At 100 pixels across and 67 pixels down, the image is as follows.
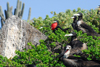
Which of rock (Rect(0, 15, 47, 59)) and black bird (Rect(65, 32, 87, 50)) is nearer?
black bird (Rect(65, 32, 87, 50))

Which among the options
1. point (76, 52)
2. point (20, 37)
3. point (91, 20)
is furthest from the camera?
point (91, 20)

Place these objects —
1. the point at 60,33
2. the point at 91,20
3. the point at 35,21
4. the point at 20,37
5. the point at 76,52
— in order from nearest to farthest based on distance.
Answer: the point at 76,52, the point at 60,33, the point at 20,37, the point at 91,20, the point at 35,21

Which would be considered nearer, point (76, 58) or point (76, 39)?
point (76, 58)

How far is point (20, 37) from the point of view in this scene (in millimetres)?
15039

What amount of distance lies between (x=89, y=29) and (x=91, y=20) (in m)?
4.72

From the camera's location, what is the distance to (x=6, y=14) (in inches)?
771

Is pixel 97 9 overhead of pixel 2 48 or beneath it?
overhead

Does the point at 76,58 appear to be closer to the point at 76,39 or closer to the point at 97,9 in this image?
the point at 76,39

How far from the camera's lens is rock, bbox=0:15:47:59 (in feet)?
48.0

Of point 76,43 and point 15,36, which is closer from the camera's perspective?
point 76,43

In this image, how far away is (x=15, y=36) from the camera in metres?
15.0

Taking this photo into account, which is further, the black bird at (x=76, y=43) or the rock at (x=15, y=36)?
the rock at (x=15, y=36)

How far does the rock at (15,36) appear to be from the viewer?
14.6 m

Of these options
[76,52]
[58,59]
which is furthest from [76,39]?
[58,59]
